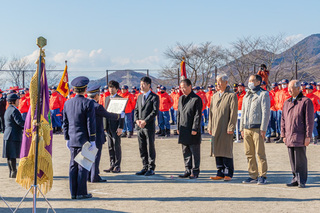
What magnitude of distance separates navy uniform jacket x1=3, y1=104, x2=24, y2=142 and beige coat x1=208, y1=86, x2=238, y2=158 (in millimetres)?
4158

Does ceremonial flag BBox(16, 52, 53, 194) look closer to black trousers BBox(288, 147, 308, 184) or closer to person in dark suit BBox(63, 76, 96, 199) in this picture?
person in dark suit BBox(63, 76, 96, 199)

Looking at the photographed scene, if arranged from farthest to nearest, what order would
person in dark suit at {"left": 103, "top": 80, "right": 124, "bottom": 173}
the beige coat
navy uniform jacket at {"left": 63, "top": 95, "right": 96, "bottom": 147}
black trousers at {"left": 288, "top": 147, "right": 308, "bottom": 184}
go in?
person in dark suit at {"left": 103, "top": 80, "right": 124, "bottom": 173} → the beige coat → black trousers at {"left": 288, "top": 147, "right": 308, "bottom": 184} → navy uniform jacket at {"left": 63, "top": 95, "right": 96, "bottom": 147}

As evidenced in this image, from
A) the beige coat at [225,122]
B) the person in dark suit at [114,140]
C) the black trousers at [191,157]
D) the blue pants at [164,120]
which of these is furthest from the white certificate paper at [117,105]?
the blue pants at [164,120]

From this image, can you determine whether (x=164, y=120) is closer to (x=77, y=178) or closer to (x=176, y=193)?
(x=176, y=193)

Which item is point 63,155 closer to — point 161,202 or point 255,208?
point 161,202

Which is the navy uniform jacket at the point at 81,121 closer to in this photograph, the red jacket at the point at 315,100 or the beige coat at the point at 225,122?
the beige coat at the point at 225,122

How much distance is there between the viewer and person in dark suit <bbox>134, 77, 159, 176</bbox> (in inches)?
365

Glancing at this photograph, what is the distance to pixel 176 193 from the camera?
24.9 feet

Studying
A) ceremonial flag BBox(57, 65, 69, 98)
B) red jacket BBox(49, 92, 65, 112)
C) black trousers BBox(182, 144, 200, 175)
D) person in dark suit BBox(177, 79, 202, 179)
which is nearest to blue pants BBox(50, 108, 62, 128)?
red jacket BBox(49, 92, 65, 112)

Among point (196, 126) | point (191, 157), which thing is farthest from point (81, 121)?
point (191, 157)

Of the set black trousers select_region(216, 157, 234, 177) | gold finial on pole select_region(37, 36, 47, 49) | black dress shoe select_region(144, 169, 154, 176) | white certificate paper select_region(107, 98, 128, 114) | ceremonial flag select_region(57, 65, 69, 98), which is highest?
ceremonial flag select_region(57, 65, 69, 98)

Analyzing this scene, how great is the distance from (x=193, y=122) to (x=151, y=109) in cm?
103

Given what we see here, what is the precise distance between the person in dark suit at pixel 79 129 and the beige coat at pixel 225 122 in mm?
2604

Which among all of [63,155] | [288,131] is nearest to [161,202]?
[288,131]
